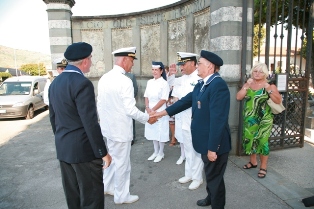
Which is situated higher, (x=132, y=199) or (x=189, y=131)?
(x=189, y=131)

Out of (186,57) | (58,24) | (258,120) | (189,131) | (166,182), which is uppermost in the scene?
(58,24)

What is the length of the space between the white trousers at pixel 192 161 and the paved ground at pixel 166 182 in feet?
0.80

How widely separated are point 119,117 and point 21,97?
9.31 meters

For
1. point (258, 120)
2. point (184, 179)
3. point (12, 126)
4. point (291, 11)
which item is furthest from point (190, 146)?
point (12, 126)

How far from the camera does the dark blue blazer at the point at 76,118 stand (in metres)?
2.37

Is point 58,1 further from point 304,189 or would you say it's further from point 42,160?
point 304,189

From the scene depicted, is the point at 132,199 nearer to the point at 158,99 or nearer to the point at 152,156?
the point at 152,156

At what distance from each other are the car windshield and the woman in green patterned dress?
412 inches

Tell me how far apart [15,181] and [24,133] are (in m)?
4.08

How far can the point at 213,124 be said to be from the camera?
272 centimetres

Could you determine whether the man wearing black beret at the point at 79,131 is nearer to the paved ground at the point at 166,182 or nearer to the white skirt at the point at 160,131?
the paved ground at the point at 166,182

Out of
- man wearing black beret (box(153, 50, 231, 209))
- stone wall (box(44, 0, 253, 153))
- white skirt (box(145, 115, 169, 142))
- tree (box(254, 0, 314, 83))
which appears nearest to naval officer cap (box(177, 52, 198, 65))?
man wearing black beret (box(153, 50, 231, 209))

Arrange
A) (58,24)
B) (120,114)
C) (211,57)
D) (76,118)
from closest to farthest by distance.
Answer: (76,118) → (211,57) → (120,114) → (58,24)

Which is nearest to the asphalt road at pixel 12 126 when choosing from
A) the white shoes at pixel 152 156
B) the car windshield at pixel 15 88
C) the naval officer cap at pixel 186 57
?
the car windshield at pixel 15 88
